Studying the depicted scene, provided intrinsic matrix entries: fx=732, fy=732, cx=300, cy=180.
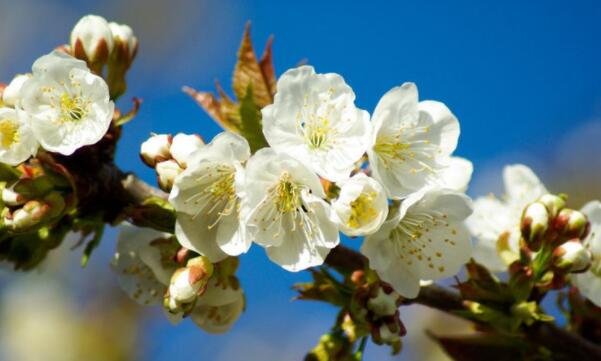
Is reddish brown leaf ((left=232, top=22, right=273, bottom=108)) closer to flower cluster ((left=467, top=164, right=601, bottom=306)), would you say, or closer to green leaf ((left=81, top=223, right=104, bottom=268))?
green leaf ((left=81, top=223, right=104, bottom=268))

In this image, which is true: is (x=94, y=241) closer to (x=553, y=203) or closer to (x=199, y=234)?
(x=199, y=234)

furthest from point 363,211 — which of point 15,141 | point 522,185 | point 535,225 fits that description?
point 522,185

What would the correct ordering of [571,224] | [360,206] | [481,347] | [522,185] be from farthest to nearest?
1. [522,185]
2. [481,347]
3. [571,224]
4. [360,206]

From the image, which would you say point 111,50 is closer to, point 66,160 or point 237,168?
point 66,160

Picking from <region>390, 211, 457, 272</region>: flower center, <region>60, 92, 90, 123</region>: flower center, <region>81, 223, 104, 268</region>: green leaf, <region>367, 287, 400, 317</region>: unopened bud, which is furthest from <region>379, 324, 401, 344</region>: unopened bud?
<region>60, 92, 90, 123</region>: flower center

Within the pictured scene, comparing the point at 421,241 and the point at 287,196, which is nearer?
the point at 287,196

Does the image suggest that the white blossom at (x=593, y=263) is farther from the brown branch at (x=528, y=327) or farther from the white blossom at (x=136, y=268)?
the white blossom at (x=136, y=268)

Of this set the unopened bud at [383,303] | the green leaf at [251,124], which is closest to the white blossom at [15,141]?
the green leaf at [251,124]
